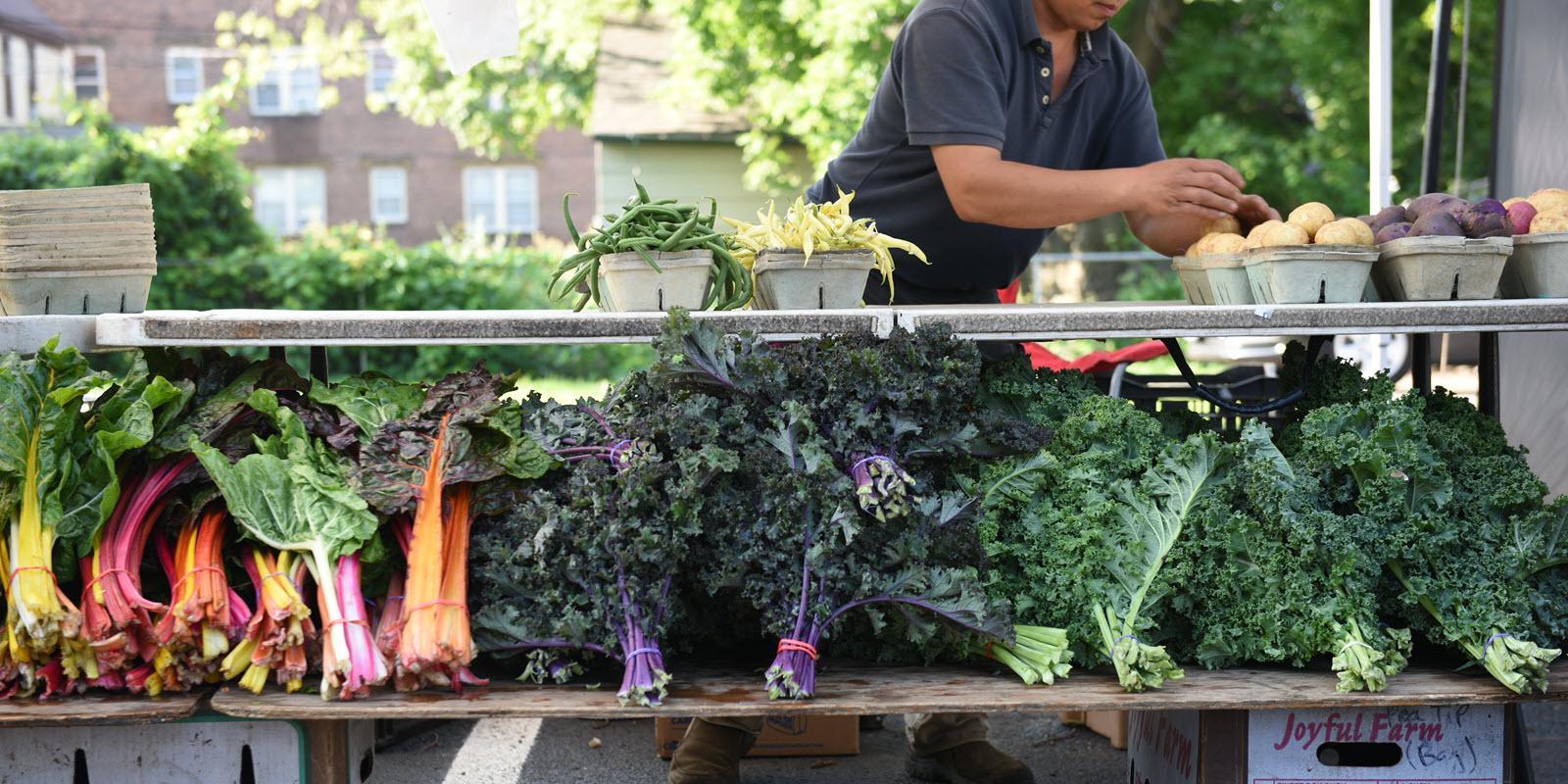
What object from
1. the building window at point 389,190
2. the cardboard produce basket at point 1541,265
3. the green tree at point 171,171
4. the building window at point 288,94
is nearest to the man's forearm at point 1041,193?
the cardboard produce basket at point 1541,265

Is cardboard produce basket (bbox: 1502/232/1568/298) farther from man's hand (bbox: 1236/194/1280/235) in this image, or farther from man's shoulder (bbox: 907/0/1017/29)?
man's shoulder (bbox: 907/0/1017/29)

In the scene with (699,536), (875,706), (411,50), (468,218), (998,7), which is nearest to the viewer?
(875,706)

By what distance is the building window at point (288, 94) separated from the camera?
31484 millimetres

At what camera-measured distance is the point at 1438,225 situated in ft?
10.1

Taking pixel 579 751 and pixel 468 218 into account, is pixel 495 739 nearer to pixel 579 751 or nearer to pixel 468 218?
pixel 579 751

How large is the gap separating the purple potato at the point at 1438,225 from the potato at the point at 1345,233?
12cm

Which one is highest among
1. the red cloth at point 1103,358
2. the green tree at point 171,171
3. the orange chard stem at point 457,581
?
the green tree at point 171,171

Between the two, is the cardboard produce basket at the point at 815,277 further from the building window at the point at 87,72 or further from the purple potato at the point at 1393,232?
the building window at the point at 87,72

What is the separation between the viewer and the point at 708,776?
3742 mm

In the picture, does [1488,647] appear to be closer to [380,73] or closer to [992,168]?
[992,168]

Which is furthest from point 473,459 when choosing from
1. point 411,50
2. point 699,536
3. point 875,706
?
point 411,50

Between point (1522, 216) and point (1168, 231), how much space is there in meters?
0.91

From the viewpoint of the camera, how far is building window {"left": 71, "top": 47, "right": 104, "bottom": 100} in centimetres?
3262

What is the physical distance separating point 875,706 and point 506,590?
2.72 ft
